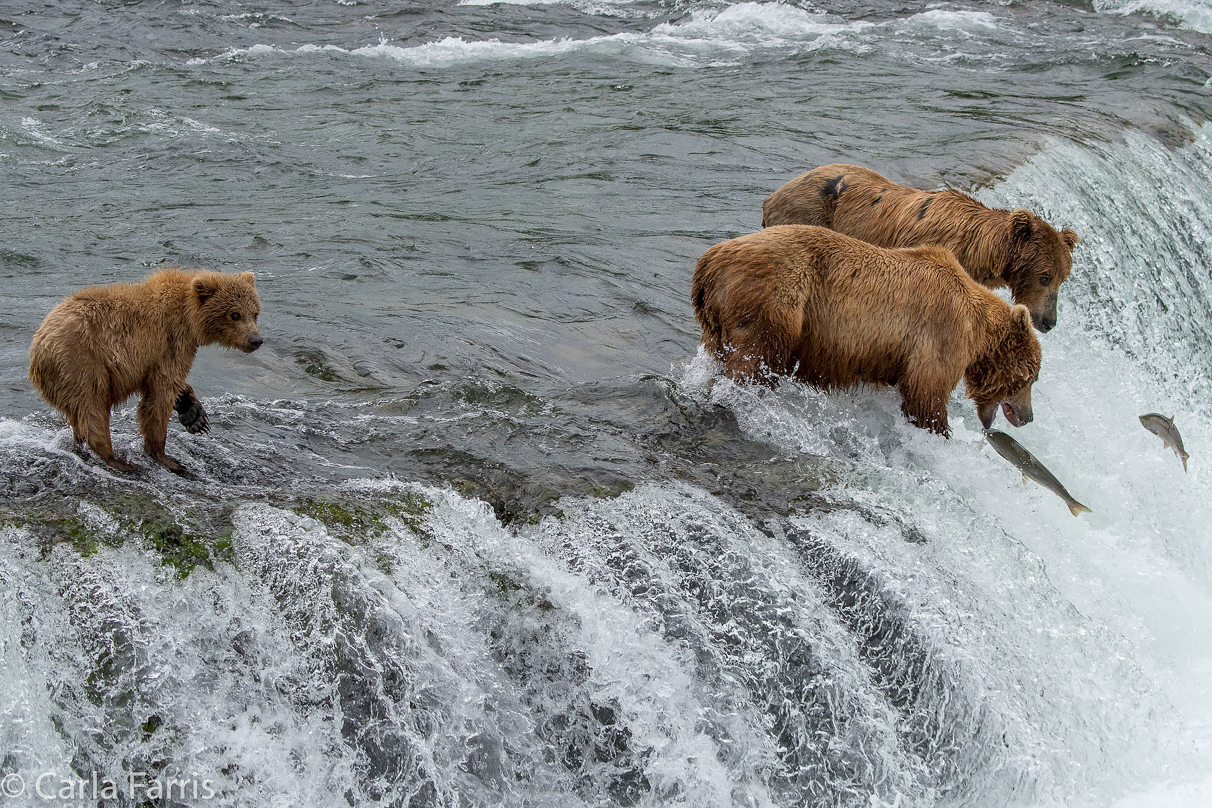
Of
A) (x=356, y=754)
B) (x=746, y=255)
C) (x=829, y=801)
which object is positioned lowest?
(x=829, y=801)

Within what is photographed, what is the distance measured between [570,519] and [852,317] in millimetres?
2037

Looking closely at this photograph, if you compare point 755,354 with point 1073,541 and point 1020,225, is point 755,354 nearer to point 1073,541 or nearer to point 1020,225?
point 1073,541

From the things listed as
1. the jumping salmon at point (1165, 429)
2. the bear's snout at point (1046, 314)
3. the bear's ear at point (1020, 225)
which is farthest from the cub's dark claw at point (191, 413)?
the jumping salmon at point (1165, 429)

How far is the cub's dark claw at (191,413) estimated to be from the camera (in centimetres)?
493

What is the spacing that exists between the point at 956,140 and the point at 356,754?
30.8 feet

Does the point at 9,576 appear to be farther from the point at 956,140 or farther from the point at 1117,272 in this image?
the point at 956,140

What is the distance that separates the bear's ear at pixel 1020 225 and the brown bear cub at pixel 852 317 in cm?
127

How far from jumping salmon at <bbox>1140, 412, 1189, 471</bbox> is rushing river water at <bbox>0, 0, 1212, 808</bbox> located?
0.21 m

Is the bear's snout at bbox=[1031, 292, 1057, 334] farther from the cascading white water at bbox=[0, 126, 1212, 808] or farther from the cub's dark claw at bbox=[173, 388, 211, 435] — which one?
the cub's dark claw at bbox=[173, 388, 211, 435]

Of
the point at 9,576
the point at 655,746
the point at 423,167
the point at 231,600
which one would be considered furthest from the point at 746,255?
the point at 423,167

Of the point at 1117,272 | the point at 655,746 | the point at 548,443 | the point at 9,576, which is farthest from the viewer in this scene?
the point at 1117,272

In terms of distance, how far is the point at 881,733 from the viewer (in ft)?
13.5

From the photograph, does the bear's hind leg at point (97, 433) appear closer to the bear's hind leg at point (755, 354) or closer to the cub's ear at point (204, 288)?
the cub's ear at point (204, 288)

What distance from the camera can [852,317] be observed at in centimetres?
556
